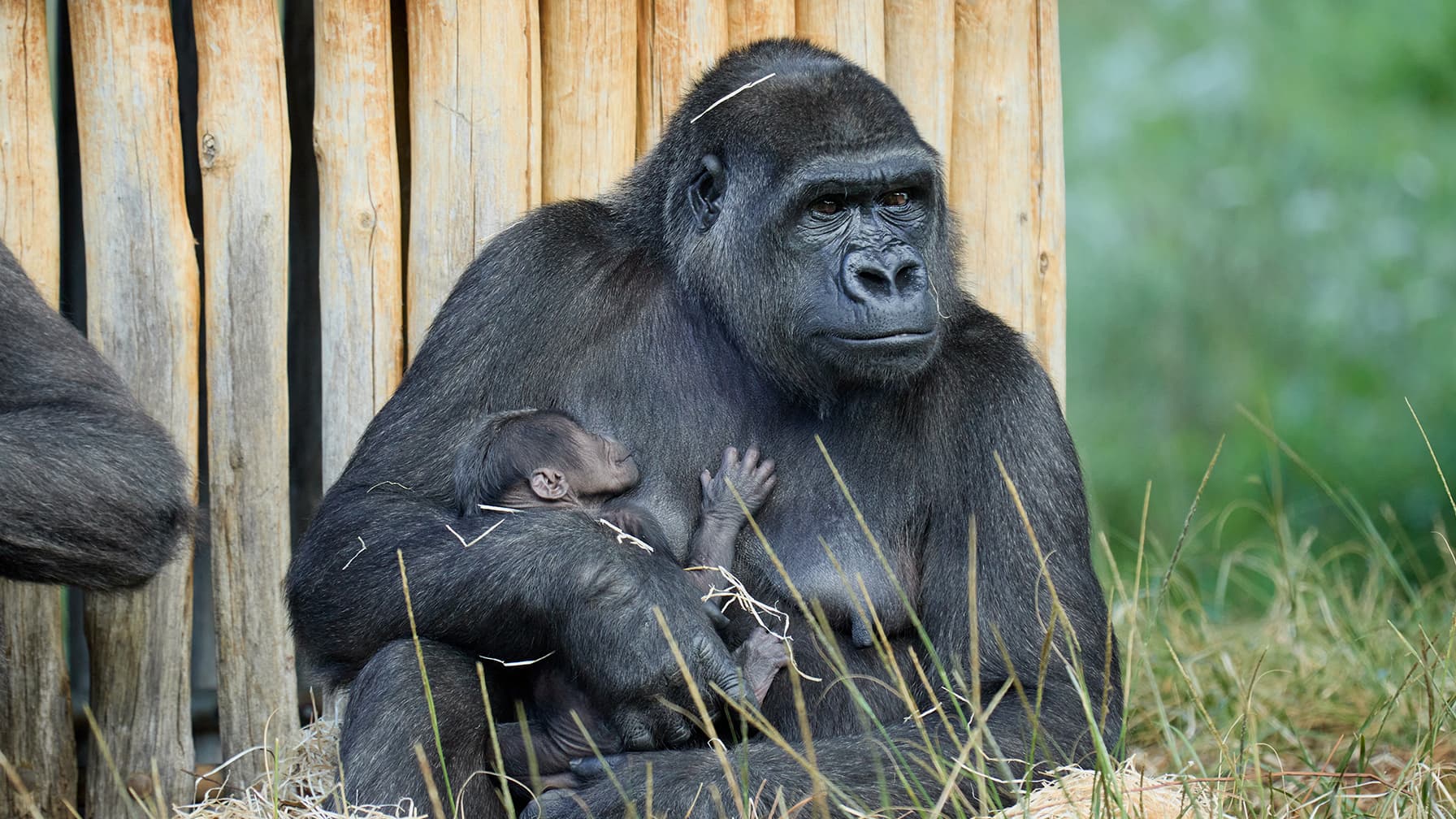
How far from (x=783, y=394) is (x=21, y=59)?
7.11ft

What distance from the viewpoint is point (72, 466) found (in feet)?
11.4

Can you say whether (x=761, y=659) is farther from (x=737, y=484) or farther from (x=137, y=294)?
(x=137, y=294)

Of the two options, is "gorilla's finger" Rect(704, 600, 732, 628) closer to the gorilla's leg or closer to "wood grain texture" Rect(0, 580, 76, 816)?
the gorilla's leg

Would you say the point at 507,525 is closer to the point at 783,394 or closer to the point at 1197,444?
the point at 783,394

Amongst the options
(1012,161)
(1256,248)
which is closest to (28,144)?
(1012,161)

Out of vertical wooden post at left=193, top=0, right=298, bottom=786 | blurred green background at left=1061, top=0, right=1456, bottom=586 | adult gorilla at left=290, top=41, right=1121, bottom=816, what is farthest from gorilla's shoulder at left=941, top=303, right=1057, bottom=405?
blurred green background at left=1061, top=0, right=1456, bottom=586

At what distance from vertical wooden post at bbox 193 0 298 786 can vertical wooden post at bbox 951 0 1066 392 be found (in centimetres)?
202

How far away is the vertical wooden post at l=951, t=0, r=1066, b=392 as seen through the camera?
482 cm

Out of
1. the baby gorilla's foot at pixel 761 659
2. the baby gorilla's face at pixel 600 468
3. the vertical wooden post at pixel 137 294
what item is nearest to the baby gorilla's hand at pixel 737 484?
the baby gorilla's face at pixel 600 468

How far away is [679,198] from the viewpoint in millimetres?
3988

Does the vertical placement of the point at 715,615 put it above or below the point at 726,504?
below

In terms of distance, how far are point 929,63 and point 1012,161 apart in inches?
15.4

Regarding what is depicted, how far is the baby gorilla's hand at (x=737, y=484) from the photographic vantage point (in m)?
3.76

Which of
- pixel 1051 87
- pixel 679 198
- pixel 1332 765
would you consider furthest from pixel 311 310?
pixel 1332 765
